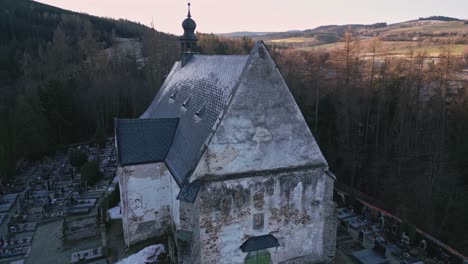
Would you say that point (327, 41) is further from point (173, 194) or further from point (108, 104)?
point (173, 194)

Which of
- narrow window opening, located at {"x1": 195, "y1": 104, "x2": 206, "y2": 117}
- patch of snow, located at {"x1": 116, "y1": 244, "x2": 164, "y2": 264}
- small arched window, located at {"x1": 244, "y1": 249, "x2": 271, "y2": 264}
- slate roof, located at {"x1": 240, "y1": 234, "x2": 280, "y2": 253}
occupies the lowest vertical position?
patch of snow, located at {"x1": 116, "y1": 244, "x2": 164, "y2": 264}

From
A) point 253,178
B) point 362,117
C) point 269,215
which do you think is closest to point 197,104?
point 253,178

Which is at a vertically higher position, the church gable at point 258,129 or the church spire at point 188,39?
the church spire at point 188,39

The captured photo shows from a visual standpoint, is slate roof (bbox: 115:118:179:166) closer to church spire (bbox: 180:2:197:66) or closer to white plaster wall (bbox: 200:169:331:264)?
white plaster wall (bbox: 200:169:331:264)

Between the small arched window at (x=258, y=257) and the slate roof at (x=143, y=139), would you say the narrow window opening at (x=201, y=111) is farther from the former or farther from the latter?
the small arched window at (x=258, y=257)

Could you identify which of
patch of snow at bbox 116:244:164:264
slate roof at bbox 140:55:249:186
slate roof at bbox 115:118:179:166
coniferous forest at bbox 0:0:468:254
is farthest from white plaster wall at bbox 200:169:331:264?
coniferous forest at bbox 0:0:468:254

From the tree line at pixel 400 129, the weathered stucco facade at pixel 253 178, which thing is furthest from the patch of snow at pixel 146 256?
the tree line at pixel 400 129

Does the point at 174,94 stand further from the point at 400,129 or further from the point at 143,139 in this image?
the point at 400,129
